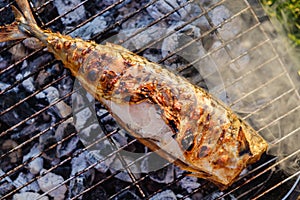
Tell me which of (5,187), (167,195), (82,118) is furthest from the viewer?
(5,187)

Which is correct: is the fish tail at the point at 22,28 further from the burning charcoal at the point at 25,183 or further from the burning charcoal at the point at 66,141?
the burning charcoal at the point at 25,183

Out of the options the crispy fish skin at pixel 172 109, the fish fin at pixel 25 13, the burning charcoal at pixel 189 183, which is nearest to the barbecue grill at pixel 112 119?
the burning charcoal at pixel 189 183

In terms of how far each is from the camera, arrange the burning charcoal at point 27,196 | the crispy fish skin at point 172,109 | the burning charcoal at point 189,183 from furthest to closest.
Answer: the burning charcoal at point 27,196 → the burning charcoal at point 189,183 → the crispy fish skin at point 172,109

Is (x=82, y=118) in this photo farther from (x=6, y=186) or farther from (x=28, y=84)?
(x=6, y=186)

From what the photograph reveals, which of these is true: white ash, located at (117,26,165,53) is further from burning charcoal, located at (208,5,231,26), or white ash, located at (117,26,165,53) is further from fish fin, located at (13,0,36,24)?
fish fin, located at (13,0,36,24)

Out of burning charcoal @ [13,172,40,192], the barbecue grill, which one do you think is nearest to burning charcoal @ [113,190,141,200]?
the barbecue grill

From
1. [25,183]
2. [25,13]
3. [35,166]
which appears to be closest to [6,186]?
[25,183]
